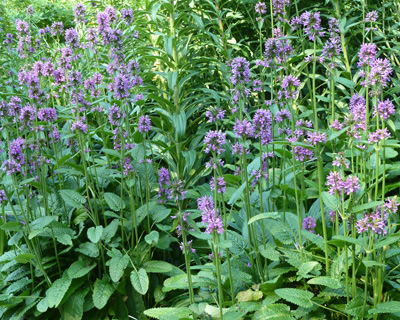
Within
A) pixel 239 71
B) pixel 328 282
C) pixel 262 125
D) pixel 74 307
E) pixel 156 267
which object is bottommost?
pixel 74 307

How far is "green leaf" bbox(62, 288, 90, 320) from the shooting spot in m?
2.29

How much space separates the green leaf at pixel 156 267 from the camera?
2354 mm

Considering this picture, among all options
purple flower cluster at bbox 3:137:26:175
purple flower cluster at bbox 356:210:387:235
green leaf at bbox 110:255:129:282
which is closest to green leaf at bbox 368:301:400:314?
purple flower cluster at bbox 356:210:387:235

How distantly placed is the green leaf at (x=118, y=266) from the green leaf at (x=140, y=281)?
0.07 m

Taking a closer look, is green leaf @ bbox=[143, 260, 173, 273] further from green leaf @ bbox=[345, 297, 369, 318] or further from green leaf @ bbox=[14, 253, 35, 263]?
green leaf @ bbox=[345, 297, 369, 318]

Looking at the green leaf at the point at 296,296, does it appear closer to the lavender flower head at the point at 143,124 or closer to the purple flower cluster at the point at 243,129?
the purple flower cluster at the point at 243,129

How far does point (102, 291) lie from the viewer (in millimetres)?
2295

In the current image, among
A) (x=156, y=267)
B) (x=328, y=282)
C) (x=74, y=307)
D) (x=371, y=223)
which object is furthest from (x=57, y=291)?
(x=371, y=223)

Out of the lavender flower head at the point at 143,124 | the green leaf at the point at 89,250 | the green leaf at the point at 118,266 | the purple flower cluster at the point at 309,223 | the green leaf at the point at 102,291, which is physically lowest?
the green leaf at the point at 102,291

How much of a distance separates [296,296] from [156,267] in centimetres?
94

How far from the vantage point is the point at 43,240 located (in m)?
2.58

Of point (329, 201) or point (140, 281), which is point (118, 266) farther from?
point (329, 201)

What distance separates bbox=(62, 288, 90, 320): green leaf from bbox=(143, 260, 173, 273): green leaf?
35 cm

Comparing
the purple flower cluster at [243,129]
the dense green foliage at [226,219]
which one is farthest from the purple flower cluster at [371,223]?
the purple flower cluster at [243,129]
